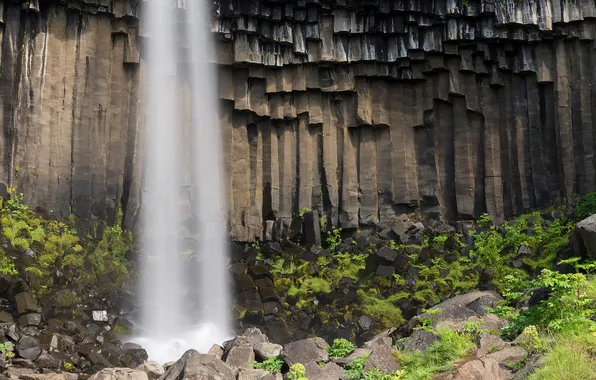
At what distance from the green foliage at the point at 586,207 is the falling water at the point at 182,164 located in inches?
436

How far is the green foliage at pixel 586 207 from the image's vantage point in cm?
1992

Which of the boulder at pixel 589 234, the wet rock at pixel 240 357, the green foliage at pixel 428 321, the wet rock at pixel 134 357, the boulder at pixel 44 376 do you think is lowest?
the wet rock at pixel 134 357

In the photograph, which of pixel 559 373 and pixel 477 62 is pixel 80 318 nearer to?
pixel 559 373

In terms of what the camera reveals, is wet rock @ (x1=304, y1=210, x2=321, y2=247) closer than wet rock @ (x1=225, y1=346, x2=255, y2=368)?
No

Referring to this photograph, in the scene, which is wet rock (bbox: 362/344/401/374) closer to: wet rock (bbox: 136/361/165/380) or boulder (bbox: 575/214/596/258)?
boulder (bbox: 575/214/596/258)

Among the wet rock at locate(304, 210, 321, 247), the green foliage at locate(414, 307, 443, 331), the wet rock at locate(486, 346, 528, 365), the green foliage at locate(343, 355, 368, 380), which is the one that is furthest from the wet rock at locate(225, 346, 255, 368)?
the wet rock at locate(304, 210, 321, 247)

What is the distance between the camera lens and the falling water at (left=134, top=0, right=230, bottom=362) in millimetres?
21328

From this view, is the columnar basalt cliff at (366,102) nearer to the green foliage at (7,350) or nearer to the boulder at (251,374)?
the green foliage at (7,350)

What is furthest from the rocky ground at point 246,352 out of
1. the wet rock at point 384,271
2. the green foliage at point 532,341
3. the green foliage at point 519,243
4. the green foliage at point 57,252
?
the wet rock at point 384,271

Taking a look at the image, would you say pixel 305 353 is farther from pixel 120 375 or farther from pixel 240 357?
pixel 120 375

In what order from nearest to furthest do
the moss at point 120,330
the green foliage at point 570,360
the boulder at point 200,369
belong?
the green foliage at point 570,360 < the boulder at point 200,369 < the moss at point 120,330

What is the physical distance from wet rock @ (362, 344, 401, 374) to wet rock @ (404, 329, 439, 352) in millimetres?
384

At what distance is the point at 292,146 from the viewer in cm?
2452

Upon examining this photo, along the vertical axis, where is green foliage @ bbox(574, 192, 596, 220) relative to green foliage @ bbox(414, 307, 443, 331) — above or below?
above
